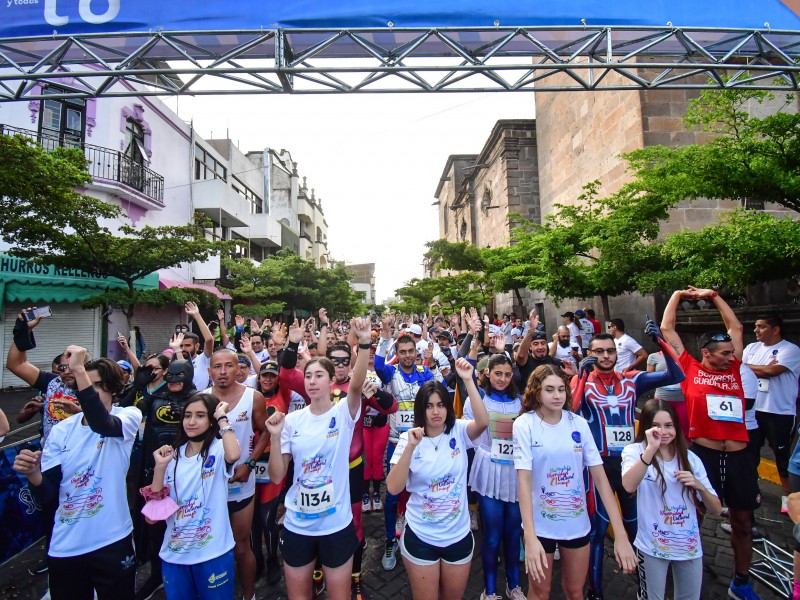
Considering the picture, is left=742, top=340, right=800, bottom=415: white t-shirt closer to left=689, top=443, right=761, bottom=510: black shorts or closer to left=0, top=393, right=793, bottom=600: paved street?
left=0, top=393, right=793, bottom=600: paved street

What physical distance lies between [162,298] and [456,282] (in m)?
13.6

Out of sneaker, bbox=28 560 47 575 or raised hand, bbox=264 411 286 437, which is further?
sneaker, bbox=28 560 47 575

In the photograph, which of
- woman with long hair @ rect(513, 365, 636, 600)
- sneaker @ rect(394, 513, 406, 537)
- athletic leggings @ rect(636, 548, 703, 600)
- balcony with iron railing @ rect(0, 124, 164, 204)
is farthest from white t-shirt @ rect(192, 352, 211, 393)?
balcony with iron railing @ rect(0, 124, 164, 204)

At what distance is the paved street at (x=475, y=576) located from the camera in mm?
3436

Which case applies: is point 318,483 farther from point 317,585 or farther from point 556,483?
point 556,483

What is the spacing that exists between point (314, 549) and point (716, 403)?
11.1 feet

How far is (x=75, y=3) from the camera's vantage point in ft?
16.6

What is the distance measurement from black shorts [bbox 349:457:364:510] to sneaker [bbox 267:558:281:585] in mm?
971

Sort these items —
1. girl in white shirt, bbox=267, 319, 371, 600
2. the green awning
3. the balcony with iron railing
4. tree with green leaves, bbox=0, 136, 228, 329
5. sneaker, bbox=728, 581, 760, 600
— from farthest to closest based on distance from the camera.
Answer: the balcony with iron railing < the green awning < tree with green leaves, bbox=0, 136, 228, 329 < sneaker, bbox=728, 581, 760, 600 < girl in white shirt, bbox=267, 319, 371, 600

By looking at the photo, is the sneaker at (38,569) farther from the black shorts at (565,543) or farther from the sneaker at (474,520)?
the black shorts at (565,543)

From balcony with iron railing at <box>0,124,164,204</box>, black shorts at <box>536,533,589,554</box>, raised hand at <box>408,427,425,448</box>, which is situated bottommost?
black shorts at <box>536,533,589,554</box>

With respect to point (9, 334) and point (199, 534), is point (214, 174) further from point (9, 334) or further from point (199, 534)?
point (199, 534)

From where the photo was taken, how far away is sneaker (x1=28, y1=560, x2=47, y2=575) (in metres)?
3.82

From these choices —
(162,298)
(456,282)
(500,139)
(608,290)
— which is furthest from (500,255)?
(162,298)
